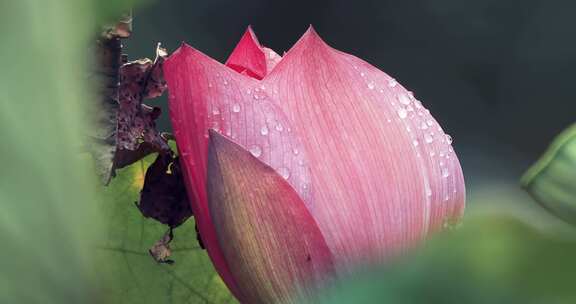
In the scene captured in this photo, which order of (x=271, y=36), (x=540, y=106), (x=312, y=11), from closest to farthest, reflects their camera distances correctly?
(x=271, y=36) < (x=312, y=11) < (x=540, y=106)

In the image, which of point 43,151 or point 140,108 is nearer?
point 43,151

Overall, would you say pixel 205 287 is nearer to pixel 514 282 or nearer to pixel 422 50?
pixel 514 282

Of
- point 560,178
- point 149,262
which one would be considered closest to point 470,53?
point 149,262

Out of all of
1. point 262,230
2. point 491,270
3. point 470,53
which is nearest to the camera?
point 491,270

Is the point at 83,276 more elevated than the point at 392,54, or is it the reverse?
the point at 83,276

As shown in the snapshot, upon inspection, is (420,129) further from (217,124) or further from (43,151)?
(43,151)

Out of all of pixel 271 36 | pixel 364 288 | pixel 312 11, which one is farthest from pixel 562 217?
pixel 312 11
